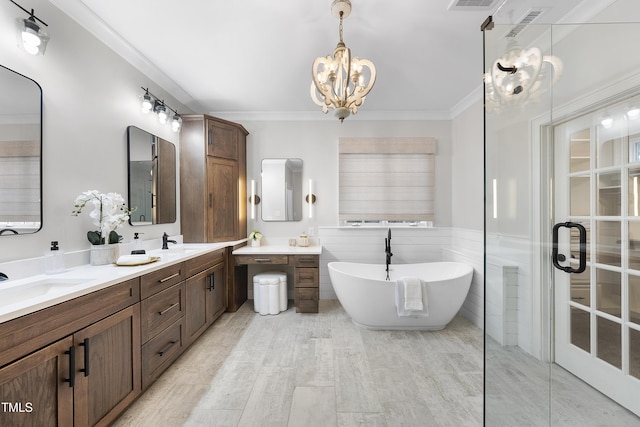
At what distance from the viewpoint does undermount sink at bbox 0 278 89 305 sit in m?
1.33

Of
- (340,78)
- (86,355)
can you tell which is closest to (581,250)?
(340,78)

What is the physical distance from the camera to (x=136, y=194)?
256 cm

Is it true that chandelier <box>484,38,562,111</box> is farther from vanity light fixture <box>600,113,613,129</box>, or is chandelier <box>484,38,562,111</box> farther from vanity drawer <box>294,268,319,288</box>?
vanity drawer <box>294,268,319,288</box>

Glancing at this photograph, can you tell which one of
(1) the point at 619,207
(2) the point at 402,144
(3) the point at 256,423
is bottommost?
(3) the point at 256,423

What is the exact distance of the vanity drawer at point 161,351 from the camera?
1817 mm

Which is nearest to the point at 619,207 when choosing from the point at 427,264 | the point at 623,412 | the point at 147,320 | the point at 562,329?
the point at 562,329

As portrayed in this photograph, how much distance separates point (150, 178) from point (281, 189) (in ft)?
5.36

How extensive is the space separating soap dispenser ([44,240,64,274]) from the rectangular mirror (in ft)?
7.76

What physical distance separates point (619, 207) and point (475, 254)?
5.52 ft

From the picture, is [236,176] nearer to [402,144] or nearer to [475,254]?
[402,144]

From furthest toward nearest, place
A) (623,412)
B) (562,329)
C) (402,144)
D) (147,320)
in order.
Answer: (402,144), (147,320), (562,329), (623,412)

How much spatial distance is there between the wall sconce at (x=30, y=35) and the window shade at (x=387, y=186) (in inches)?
117

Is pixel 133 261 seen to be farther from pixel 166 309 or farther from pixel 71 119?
pixel 71 119

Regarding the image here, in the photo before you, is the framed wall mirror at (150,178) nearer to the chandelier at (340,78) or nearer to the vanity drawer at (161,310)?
the vanity drawer at (161,310)
